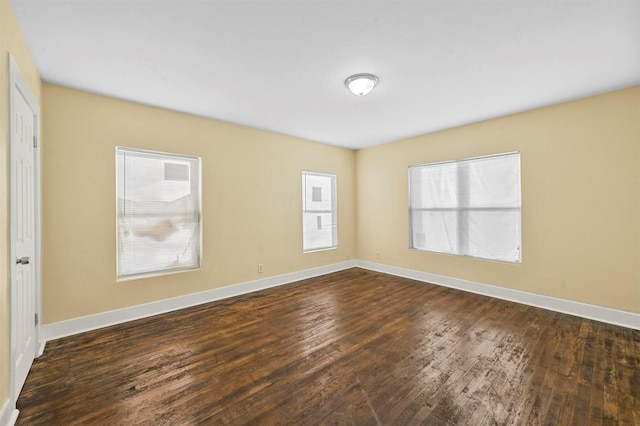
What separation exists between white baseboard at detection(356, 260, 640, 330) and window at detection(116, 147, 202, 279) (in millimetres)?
3792

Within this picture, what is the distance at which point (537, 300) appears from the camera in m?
3.51

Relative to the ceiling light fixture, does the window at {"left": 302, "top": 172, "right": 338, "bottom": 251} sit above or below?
below

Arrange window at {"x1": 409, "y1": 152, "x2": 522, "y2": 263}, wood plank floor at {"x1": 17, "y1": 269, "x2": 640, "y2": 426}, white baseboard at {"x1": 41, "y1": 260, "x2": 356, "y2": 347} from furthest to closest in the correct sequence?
window at {"x1": 409, "y1": 152, "x2": 522, "y2": 263}
white baseboard at {"x1": 41, "y1": 260, "x2": 356, "y2": 347}
wood plank floor at {"x1": 17, "y1": 269, "x2": 640, "y2": 426}

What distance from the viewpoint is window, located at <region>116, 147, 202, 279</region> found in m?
3.16

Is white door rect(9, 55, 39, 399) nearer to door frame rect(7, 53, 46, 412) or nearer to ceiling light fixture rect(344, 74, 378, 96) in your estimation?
door frame rect(7, 53, 46, 412)

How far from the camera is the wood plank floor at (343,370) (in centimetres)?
168

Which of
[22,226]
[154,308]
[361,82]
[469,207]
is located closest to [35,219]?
[22,226]

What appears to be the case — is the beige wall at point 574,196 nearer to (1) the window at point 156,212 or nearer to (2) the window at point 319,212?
(2) the window at point 319,212

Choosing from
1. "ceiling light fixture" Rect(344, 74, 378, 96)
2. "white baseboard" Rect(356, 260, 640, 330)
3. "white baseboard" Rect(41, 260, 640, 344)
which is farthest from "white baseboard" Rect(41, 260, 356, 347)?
"ceiling light fixture" Rect(344, 74, 378, 96)

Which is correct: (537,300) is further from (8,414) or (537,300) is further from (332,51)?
(8,414)

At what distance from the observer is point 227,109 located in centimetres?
347

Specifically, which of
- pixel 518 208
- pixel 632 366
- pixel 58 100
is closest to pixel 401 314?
pixel 632 366

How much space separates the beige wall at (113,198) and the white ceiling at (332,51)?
13.6 inches

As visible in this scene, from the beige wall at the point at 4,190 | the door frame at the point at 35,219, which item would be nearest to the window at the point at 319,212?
the door frame at the point at 35,219
